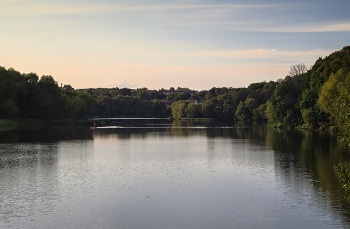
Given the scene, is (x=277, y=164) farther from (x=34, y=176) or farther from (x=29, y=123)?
Result: (x=29, y=123)

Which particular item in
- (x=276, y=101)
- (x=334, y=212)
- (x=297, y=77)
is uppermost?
(x=297, y=77)

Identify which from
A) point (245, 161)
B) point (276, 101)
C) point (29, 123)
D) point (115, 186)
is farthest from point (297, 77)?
point (115, 186)

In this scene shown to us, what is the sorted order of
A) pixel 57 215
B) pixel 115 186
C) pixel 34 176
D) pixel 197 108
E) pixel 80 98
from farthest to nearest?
1. pixel 197 108
2. pixel 80 98
3. pixel 34 176
4. pixel 115 186
5. pixel 57 215

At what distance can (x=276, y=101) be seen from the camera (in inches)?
3666

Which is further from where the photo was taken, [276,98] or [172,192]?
[276,98]

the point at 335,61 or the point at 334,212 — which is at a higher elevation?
the point at 335,61

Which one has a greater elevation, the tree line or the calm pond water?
the tree line

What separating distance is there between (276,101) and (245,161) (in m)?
63.3

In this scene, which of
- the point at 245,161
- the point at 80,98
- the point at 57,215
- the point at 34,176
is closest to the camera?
the point at 57,215

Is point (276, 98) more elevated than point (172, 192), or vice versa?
point (276, 98)

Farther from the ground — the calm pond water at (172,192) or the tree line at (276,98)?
→ the tree line at (276,98)

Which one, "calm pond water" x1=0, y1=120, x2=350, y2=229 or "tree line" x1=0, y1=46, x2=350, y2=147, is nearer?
"calm pond water" x1=0, y1=120, x2=350, y2=229

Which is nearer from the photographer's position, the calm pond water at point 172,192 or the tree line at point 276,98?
the calm pond water at point 172,192

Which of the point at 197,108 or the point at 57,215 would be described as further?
the point at 197,108
